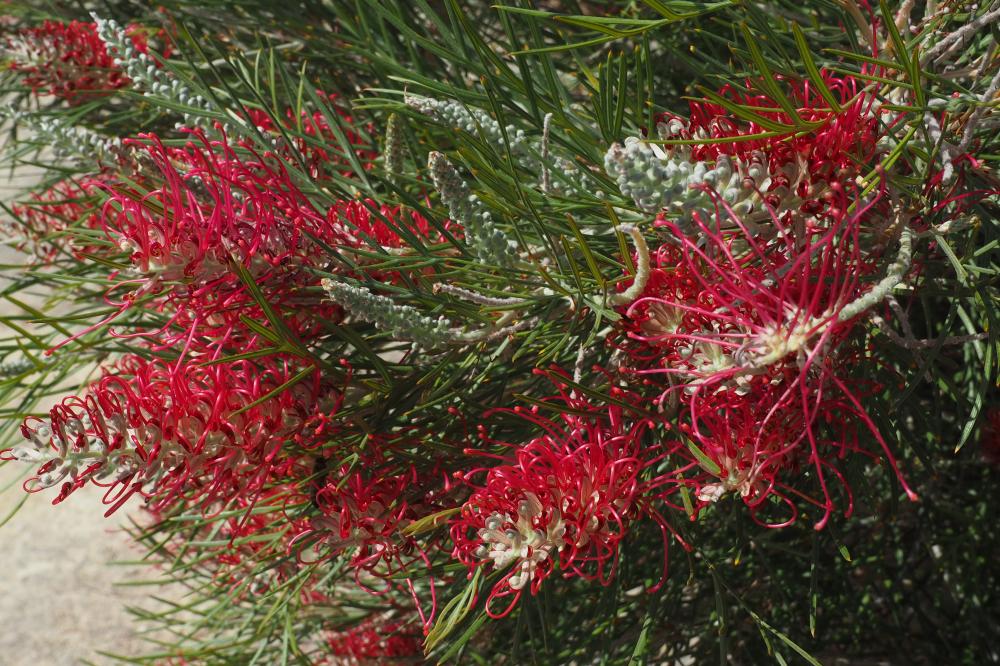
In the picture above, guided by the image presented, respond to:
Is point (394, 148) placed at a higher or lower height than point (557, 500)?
higher

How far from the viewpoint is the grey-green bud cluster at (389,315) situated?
0.52 metres

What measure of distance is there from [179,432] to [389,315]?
5.8 inches

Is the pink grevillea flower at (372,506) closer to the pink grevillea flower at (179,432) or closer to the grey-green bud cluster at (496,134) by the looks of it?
the pink grevillea flower at (179,432)

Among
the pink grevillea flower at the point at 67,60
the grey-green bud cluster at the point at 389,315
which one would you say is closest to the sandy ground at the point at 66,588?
the pink grevillea flower at the point at 67,60

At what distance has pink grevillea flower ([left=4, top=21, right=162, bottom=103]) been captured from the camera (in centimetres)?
106

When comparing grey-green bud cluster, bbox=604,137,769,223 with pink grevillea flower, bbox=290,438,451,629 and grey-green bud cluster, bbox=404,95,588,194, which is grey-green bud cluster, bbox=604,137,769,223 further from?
pink grevillea flower, bbox=290,438,451,629

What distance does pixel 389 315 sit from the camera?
0.54 meters

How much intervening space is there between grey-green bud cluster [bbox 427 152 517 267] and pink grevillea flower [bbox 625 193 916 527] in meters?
0.09

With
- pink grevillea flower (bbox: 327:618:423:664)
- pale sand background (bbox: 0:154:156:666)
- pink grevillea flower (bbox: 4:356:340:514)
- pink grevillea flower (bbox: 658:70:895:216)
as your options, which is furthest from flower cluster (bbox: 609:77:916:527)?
pale sand background (bbox: 0:154:156:666)

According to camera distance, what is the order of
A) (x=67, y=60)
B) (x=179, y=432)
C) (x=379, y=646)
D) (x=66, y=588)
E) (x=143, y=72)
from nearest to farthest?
(x=179, y=432) → (x=143, y=72) → (x=67, y=60) → (x=379, y=646) → (x=66, y=588)

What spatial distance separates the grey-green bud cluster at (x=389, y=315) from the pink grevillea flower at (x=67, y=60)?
670 mm

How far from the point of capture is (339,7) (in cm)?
92

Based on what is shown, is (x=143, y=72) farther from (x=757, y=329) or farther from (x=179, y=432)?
(x=757, y=329)

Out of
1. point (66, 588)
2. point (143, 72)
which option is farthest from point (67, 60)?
point (66, 588)
